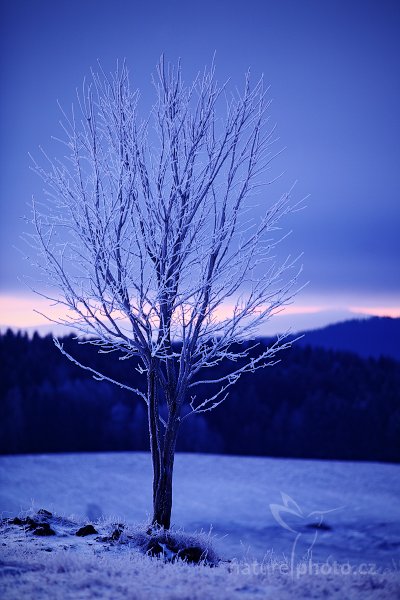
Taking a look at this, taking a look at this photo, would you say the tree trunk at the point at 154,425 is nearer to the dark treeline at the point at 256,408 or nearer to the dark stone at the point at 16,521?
the dark stone at the point at 16,521

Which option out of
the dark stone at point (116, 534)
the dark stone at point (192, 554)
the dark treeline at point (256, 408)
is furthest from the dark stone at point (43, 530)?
the dark treeline at point (256, 408)

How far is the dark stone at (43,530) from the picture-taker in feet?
19.2

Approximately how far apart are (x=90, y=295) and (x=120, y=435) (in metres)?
15.6

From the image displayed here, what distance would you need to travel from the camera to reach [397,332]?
16375 millimetres

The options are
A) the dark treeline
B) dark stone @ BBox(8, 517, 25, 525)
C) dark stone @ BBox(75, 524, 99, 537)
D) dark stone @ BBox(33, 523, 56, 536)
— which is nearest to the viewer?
dark stone @ BBox(33, 523, 56, 536)

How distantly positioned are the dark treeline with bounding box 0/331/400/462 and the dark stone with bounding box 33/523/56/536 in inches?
590

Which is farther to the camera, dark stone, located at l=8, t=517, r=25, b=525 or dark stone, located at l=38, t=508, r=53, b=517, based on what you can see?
dark stone, located at l=38, t=508, r=53, b=517

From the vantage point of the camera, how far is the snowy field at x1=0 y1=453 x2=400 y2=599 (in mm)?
4461

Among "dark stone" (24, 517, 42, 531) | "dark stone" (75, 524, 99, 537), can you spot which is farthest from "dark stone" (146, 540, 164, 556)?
"dark stone" (24, 517, 42, 531)

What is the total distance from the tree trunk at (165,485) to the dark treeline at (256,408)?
14967mm

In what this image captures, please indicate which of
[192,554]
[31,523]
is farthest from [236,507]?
[192,554]

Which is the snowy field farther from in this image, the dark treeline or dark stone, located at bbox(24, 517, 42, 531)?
the dark treeline

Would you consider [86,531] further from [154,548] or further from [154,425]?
[154,425]

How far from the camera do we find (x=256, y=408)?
22.2 meters
